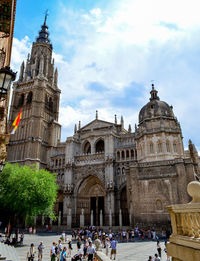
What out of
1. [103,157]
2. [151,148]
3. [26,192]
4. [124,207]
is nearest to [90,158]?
[103,157]

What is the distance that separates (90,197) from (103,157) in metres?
7.19

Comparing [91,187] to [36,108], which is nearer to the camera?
[91,187]

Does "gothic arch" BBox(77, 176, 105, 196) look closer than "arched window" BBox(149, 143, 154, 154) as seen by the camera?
No

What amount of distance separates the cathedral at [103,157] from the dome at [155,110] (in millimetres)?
140

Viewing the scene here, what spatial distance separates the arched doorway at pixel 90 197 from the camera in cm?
3471

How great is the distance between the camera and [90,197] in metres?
35.6

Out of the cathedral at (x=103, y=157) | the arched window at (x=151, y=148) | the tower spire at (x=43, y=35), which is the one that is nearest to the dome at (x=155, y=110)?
the cathedral at (x=103, y=157)

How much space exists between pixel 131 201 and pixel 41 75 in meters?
33.9

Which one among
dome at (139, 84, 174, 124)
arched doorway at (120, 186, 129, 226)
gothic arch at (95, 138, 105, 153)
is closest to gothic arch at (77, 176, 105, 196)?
arched doorway at (120, 186, 129, 226)

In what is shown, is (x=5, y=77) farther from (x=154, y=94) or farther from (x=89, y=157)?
(x=89, y=157)

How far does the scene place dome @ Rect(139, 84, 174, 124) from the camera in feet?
98.7

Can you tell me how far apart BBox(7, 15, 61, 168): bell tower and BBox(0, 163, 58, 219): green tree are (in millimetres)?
17434

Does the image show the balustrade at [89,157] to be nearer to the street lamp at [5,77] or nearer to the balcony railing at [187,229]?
the street lamp at [5,77]

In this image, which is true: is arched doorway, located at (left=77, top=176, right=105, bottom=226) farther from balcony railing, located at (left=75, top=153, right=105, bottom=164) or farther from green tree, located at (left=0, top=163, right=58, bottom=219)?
green tree, located at (left=0, top=163, right=58, bottom=219)
